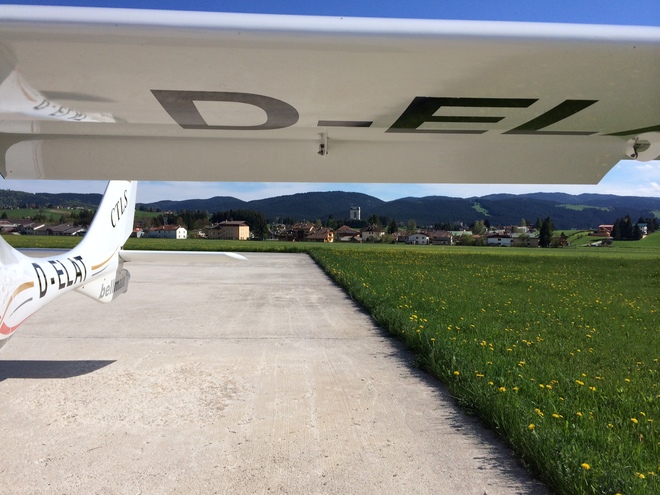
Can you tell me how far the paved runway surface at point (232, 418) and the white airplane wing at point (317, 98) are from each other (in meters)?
1.69

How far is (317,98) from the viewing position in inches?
64.5

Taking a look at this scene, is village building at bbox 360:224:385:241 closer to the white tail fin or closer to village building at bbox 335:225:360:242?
village building at bbox 335:225:360:242

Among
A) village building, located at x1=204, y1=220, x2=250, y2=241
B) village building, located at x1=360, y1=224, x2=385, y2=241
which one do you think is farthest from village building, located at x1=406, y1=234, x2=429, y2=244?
village building, located at x1=204, y1=220, x2=250, y2=241

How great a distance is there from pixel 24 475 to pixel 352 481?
181 cm

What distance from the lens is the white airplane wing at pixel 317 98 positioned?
1.15m

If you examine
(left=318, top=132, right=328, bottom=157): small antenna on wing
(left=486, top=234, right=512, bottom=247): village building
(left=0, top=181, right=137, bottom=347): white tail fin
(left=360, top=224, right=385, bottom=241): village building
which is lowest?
(left=486, top=234, right=512, bottom=247): village building

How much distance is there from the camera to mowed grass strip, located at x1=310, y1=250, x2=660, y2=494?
244 cm

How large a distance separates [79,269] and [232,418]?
257 centimetres

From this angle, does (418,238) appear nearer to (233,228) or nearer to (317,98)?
(233,228)

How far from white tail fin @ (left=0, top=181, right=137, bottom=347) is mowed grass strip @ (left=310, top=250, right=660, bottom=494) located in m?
3.34

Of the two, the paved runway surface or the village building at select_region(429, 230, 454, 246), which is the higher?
the paved runway surface

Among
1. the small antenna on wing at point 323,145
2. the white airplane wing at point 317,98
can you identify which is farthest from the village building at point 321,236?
the small antenna on wing at point 323,145

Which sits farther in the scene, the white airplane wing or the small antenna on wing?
the small antenna on wing


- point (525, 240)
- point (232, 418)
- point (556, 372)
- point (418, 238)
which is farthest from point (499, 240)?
point (232, 418)
